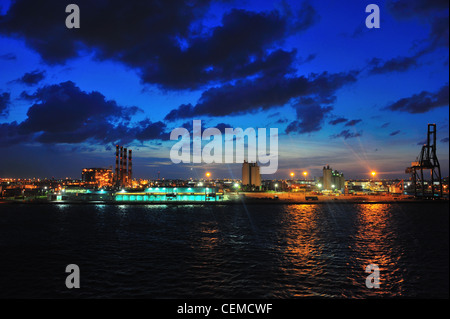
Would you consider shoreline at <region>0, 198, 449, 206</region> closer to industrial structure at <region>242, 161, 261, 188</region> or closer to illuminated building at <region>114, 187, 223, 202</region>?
illuminated building at <region>114, 187, 223, 202</region>

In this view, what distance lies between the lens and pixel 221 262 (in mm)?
25094

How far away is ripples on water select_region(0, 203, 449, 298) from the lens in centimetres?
1866

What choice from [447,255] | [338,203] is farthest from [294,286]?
[338,203]

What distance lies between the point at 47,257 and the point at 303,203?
85.1m

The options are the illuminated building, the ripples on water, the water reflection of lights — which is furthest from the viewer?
the illuminated building

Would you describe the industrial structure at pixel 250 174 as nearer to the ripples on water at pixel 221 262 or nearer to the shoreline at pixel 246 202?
the shoreline at pixel 246 202

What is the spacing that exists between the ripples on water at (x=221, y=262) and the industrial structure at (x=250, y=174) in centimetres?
11167

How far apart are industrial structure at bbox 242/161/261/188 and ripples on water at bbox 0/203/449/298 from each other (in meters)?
112

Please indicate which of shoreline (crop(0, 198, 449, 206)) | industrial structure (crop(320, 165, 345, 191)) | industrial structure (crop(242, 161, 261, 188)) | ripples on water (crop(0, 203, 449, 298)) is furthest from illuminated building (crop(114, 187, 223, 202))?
industrial structure (crop(320, 165, 345, 191))

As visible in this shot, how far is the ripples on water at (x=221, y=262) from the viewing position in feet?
61.2

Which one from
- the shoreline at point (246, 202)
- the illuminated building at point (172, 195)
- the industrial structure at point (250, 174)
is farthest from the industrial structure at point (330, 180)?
the illuminated building at point (172, 195)

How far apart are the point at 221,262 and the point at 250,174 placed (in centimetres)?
13134
